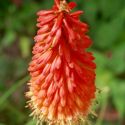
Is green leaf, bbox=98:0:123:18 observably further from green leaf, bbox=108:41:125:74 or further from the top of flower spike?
the top of flower spike

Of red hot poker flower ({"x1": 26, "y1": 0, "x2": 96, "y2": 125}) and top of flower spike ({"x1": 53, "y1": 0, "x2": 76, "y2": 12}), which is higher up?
top of flower spike ({"x1": 53, "y1": 0, "x2": 76, "y2": 12})

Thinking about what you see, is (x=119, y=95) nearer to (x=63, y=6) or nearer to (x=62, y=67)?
(x=62, y=67)

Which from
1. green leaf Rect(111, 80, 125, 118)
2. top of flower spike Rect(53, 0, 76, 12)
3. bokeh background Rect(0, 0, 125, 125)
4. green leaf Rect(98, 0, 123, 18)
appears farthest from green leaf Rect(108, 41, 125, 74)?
top of flower spike Rect(53, 0, 76, 12)

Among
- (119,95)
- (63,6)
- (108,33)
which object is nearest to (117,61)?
(119,95)

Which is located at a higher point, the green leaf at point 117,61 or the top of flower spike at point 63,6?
the top of flower spike at point 63,6

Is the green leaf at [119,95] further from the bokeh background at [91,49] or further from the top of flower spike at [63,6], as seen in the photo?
the top of flower spike at [63,6]

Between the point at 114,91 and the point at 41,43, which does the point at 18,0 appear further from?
the point at 41,43

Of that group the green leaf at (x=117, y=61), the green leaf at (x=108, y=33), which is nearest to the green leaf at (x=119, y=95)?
the green leaf at (x=117, y=61)
